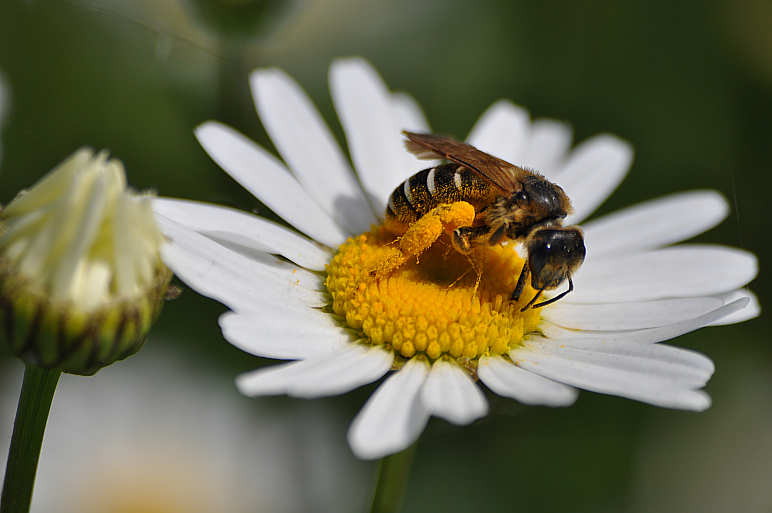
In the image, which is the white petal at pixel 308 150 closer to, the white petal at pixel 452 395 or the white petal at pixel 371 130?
the white petal at pixel 371 130

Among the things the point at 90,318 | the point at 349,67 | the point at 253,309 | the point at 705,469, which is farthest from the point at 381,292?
the point at 705,469

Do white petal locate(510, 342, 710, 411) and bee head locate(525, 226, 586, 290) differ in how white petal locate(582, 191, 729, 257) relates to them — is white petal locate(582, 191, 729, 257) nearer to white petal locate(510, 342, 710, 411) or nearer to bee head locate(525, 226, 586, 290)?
bee head locate(525, 226, 586, 290)

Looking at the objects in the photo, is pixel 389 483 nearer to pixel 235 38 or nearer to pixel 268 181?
pixel 268 181

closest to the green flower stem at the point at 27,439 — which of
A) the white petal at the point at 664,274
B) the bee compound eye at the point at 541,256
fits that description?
the bee compound eye at the point at 541,256

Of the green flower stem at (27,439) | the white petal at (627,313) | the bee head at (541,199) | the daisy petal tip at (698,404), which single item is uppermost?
the bee head at (541,199)

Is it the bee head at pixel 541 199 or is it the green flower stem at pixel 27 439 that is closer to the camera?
the green flower stem at pixel 27 439

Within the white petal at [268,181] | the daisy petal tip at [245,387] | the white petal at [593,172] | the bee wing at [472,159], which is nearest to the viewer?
the daisy petal tip at [245,387]

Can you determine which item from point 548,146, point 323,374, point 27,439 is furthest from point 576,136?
point 27,439
